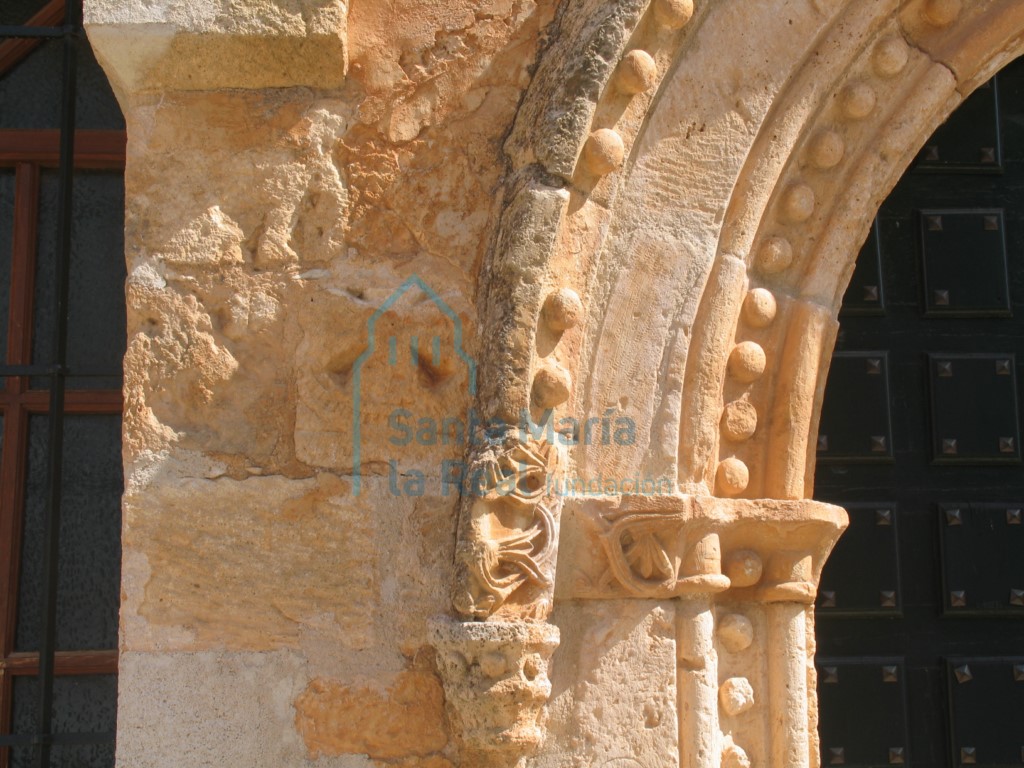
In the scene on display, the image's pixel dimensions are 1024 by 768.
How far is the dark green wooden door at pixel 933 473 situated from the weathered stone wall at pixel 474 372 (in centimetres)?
61

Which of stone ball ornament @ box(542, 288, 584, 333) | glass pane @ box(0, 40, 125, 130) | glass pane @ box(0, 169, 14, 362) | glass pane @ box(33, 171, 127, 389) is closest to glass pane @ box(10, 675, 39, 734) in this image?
glass pane @ box(33, 171, 127, 389)

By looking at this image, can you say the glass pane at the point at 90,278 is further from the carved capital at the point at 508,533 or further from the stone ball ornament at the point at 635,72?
the stone ball ornament at the point at 635,72

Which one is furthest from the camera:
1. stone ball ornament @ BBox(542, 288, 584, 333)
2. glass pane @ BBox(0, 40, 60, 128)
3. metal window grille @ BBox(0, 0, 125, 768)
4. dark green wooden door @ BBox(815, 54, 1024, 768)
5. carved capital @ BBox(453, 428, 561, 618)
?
glass pane @ BBox(0, 40, 60, 128)

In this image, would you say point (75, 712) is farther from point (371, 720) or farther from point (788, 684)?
point (788, 684)

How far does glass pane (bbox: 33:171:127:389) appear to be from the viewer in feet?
8.91

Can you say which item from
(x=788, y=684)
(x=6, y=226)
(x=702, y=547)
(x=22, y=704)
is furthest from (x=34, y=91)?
(x=788, y=684)

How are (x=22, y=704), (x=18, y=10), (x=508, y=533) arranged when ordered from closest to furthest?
(x=508, y=533), (x=22, y=704), (x=18, y=10)

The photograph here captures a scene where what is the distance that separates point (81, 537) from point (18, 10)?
1.31 m

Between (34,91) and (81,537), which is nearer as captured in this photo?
(81,537)

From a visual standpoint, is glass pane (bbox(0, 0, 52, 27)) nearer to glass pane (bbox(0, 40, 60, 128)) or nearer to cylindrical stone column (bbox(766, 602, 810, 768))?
glass pane (bbox(0, 40, 60, 128))

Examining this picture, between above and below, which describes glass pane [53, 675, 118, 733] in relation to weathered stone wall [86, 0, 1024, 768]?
below

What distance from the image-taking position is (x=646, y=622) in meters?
2.00

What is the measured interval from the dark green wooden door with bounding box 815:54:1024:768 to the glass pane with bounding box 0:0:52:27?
6.94 ft

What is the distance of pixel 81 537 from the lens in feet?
8.64
